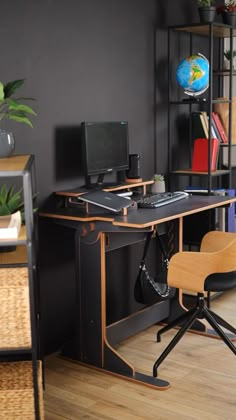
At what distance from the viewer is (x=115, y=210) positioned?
3.25m

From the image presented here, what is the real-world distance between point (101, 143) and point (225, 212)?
51.9 inches

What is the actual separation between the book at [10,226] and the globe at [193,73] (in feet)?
6.78

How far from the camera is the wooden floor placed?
2955 millimetres

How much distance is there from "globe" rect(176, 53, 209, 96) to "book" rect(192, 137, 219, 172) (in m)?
0.38

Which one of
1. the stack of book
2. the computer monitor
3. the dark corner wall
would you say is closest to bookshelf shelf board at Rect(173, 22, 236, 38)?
the dark corner wall

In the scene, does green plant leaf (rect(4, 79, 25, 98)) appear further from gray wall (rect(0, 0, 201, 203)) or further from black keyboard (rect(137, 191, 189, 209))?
black keyboard (rect(137, 191, 189, 209))

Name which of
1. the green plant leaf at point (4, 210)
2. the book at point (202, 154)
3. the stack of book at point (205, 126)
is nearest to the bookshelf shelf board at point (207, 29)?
the stack of book at point (205, 126)

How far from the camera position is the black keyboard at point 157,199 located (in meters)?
3.57

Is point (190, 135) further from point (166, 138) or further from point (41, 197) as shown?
point (41, 197)

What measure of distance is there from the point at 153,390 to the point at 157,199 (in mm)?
1115

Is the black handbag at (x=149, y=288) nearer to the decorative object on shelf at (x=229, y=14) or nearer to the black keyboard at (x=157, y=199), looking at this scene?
the black keyboard at (x=157, y=199)

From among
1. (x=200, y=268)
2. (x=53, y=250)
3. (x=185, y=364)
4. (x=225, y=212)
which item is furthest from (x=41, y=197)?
(x=225, y=212)

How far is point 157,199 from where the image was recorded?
3.69 metres

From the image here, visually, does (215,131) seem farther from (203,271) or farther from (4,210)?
(4,210)
